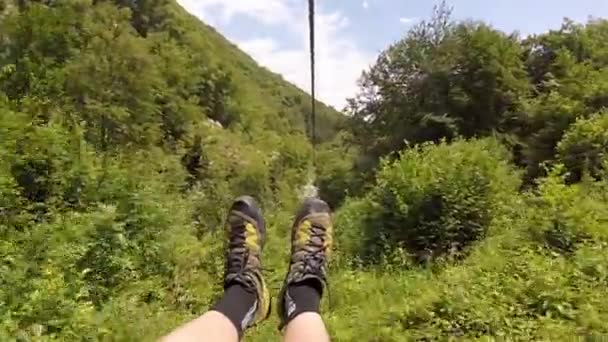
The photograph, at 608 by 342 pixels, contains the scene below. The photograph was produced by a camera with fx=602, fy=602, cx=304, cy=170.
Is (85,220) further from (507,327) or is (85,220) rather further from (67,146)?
(507,327)

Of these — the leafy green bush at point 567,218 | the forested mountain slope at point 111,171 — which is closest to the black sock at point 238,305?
the forested mountain slope at point 111,171

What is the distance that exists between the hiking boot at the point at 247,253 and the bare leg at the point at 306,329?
0.19 metres

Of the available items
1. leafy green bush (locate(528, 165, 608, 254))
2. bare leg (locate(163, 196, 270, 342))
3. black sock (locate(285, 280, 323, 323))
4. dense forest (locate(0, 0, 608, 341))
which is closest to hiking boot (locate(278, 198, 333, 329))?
black sock (locate(285, 280, 323, 323))

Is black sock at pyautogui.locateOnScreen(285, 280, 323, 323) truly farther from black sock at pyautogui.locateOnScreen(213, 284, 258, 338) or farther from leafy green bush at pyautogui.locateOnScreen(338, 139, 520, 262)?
leafy green bush at pyautogui.locateOnScreen(338, 139, 520, 262)

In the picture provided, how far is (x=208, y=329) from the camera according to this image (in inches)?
78.5

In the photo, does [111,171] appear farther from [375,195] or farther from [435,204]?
[435,204]

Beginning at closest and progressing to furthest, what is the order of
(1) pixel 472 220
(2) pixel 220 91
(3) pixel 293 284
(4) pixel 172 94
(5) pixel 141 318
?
(3) pixel 293 284, (5) pixel 141 318, (1) pixel 472 220, (4) pixel 172 94, (2) pixel 220 91

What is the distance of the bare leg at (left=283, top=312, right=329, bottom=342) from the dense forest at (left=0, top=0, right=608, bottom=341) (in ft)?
6.27

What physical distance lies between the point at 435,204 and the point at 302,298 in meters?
6.15

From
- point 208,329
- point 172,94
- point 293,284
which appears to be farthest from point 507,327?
point 172,94

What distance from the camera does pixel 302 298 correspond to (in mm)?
2342

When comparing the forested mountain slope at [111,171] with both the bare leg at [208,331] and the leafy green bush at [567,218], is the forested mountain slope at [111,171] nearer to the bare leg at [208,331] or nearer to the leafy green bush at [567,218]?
the bare leg at [208,331]

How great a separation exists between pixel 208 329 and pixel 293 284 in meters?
0.52

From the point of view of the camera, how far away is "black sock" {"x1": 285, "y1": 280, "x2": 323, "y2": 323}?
2234 mm
